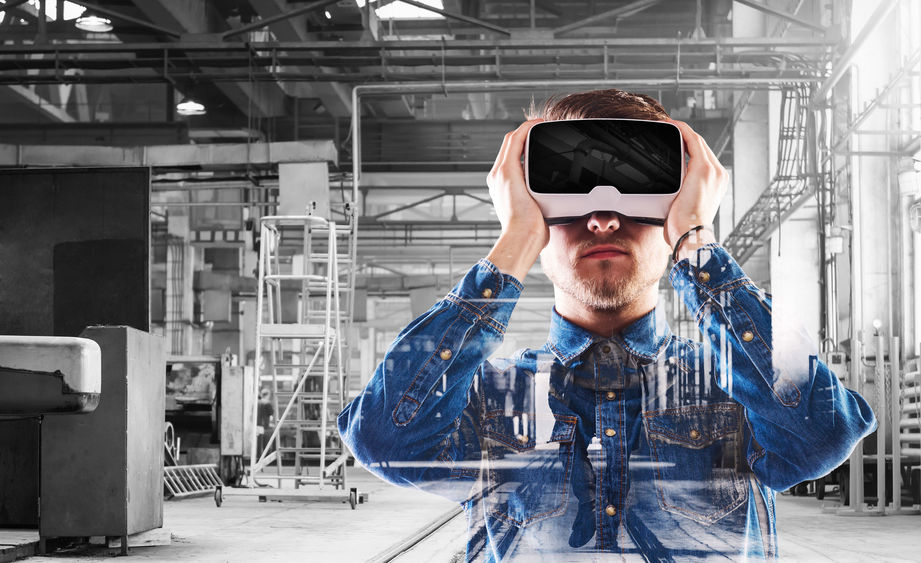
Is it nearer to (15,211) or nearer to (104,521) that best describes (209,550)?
(104,521)

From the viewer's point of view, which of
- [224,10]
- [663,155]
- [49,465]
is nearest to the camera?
[663,155]

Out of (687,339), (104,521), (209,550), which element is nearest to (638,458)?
(687,339)

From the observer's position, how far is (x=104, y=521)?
15.5 feet

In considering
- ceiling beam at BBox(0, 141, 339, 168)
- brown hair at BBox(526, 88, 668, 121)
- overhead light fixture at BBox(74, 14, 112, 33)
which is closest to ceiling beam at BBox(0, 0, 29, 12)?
overhead light fixture at BBox(74, 14, 112, 33)

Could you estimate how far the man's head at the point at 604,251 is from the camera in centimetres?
91

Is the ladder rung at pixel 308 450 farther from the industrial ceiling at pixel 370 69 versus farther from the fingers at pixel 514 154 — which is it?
the fingers at pixel 514 154

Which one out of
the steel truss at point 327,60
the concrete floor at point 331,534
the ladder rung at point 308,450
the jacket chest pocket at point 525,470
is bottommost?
the concrete floor at point 331,534

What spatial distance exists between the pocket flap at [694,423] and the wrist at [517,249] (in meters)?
0.17

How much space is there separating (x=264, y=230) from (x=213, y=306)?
10218mm

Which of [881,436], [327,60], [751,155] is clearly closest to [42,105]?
[327,60]

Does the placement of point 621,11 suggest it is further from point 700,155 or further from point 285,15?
point 700,155

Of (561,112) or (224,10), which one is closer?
(561,112)

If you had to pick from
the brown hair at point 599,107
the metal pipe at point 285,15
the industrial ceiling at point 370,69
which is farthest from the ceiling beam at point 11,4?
the brown hair at point 599,107

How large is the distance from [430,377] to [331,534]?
16.8ft
